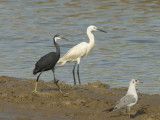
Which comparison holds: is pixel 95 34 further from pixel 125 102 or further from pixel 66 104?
Answer: pixel 125 102

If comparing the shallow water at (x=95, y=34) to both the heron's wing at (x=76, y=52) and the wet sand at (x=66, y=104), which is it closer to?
the heron's wing at (x=76, y=52)

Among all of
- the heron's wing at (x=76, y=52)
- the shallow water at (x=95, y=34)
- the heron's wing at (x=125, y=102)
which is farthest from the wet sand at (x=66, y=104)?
the heron's wing at (x=76, y=52)

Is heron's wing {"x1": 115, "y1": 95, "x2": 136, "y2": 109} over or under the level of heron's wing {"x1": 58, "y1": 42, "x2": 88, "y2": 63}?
over

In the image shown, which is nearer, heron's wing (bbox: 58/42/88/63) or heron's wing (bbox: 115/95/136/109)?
heron's wing (bbox: 115/95/136/109)

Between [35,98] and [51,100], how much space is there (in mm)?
388

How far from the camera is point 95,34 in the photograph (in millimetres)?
26125

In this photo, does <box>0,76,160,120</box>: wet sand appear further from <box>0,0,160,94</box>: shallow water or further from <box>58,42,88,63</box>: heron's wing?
<box>58,42,88,63</box>: heron's wing

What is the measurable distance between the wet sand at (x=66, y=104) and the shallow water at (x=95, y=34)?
222 centimetres

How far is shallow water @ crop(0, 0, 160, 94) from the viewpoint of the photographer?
57.8 ft

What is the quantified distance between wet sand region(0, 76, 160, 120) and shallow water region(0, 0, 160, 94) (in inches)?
87.3

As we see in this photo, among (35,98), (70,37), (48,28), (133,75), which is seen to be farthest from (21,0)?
(35,98)

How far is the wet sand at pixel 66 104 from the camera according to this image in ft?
35.7

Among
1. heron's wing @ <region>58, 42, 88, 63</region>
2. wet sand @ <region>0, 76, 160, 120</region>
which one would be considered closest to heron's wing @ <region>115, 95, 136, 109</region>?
wet sand @ <region>0, 76, 160, 120</region>

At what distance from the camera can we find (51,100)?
40.5ft
